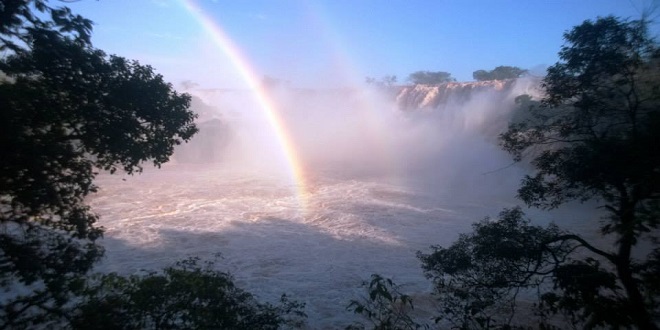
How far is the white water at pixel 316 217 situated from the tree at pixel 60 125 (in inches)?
339

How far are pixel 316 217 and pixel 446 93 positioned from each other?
43296 millimetres

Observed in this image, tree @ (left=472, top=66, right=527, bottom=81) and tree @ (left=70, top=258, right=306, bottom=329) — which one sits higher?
tree @ (left=472, top=66, right=527, bottom=81)

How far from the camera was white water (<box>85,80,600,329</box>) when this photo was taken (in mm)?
16109

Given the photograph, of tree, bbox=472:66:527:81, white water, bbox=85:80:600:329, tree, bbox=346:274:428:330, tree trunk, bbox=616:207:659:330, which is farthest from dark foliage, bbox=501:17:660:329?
tree, bbox=472:66:527:81

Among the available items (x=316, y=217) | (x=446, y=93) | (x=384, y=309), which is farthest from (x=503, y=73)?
(x=384, y=309)

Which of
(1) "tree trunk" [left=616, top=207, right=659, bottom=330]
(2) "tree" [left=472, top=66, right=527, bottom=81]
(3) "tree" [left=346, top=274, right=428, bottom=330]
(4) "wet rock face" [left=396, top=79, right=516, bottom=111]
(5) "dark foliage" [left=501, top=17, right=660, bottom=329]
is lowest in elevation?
(3) "tree" [left=346, top=274, right=428, bottom=330]

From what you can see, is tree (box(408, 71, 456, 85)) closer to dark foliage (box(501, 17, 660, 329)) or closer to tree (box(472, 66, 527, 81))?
tree (box(472, 66, 527, 81))

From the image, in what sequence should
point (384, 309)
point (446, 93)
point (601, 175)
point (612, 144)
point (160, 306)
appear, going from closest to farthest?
point (160, 306), point (612, 144), point (601, 175), point (384, 309), point (446, 93)

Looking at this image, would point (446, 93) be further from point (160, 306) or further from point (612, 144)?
point (160, 306)

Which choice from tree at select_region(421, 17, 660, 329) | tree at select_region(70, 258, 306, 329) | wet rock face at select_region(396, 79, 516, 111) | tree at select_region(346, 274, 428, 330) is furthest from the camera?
wet rock face at select_region(396, 79, 516, 111)

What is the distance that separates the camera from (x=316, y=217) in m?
25.7

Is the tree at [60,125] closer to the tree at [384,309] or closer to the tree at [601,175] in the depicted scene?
the tree at [384,309]

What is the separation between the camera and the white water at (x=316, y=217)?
16.1m

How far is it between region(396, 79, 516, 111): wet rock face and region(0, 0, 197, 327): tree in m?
54.7
